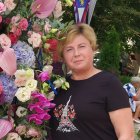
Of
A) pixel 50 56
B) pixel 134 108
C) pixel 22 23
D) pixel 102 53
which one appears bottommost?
pixel 134 108

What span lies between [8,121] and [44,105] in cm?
21

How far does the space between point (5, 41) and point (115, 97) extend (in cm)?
69

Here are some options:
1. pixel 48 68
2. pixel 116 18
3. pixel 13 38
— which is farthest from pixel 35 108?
pixel 116 18

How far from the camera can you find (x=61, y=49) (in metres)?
2.57

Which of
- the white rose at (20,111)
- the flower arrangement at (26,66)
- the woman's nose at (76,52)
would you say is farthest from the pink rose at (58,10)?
the white rose at (20,111)

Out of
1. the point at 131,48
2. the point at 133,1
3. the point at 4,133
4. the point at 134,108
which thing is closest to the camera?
the point at 4,133

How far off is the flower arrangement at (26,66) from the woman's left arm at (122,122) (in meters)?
0.35

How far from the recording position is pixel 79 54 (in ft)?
8.13

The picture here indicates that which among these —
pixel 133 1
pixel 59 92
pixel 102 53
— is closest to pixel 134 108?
pixel 102 53

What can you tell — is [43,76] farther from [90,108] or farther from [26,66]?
[90,108]

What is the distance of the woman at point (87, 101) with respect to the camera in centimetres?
241

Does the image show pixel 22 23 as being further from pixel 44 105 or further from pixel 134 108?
pixel 134 108

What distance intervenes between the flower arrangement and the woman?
0.29ft

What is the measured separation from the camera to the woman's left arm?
2.39m
